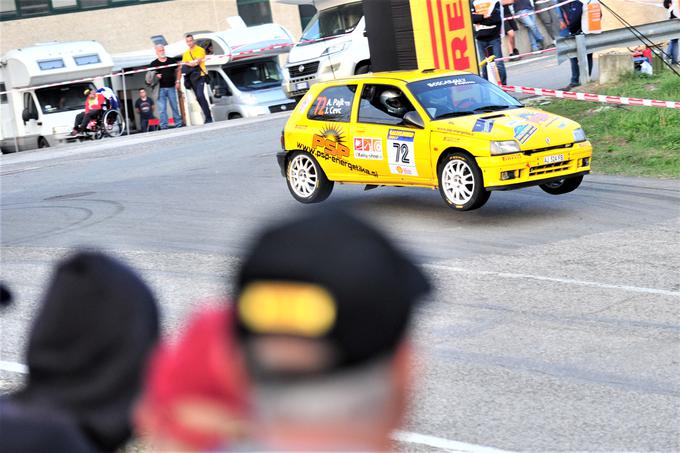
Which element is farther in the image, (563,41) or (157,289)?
(563,41)

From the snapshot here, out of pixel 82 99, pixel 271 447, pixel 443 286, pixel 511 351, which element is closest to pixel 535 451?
pixel 511 351

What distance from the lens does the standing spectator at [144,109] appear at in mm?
32094

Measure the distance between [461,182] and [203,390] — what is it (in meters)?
12.3

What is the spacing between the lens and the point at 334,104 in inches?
588

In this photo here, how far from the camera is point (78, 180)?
1911cm

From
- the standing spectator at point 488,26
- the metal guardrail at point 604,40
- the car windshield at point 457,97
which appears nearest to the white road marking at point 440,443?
the car windshield at point 457,97

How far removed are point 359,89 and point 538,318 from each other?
6167mm

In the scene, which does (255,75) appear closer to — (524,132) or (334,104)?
(334,104)

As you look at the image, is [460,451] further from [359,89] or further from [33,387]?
[359,89]

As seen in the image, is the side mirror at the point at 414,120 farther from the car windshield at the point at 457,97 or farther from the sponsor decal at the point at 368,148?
the sponsor decal at the point at 368,148

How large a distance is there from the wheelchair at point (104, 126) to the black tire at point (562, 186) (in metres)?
16.4

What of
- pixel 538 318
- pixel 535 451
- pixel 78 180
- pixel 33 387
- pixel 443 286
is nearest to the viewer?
pixel 33 387

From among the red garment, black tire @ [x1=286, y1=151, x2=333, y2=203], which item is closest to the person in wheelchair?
the red garment

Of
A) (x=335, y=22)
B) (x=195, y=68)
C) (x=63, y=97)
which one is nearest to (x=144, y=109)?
(x=63, y=97)
